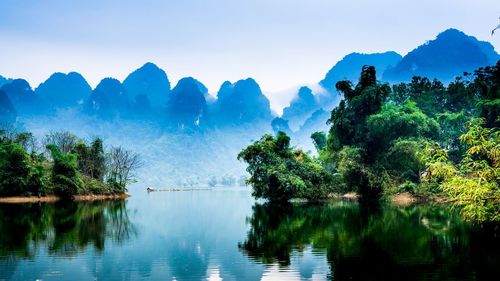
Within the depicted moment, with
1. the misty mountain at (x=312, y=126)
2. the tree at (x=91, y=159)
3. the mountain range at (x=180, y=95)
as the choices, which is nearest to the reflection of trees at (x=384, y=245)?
the tree at (x=91, y=159)

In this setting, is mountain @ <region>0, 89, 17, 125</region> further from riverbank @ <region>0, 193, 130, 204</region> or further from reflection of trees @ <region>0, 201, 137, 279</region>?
reflection of trees @ <region>0, 201, 137, 279</region>

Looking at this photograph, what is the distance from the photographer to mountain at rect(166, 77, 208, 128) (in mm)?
186375

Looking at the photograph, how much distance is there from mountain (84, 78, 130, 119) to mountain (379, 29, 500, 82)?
338 feet

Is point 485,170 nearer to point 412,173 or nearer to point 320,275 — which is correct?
point 320,275

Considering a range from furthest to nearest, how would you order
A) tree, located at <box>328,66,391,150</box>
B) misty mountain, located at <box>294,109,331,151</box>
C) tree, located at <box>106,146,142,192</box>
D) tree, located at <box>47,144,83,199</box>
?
misty mountain, located at <box>294,109,331,151</box>
tree, located at <box>106,146,142,192</box>
tree, located at <box>47,144,83,199</box>
tree, located at <box>328,66,391,150</box>

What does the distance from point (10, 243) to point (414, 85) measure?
52.4 m

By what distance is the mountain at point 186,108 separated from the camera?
18638 cm

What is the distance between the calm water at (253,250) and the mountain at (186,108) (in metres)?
162

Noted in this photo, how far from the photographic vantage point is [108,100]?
188500 millimetres

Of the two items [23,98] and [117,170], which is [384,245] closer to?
[117,170]

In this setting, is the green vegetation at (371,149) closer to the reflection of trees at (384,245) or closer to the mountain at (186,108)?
the reflection of trees at (384,245)

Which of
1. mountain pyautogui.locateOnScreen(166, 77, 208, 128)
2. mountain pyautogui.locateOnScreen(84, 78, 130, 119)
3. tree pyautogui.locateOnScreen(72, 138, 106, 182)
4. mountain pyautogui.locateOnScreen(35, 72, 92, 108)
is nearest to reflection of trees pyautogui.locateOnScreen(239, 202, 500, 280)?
tree pyautogui.locateOnScreen(72, 138, 106, 182)

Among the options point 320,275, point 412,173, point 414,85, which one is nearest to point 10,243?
point 320,275

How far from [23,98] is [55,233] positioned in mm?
178893
